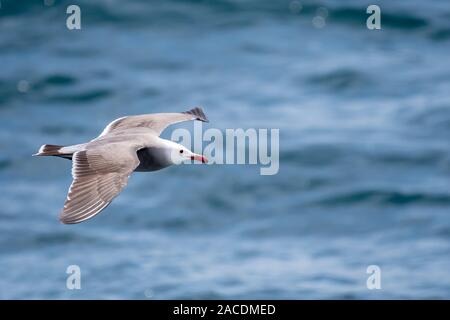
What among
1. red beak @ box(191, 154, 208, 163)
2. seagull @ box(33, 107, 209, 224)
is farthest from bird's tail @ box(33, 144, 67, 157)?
red beak @ box(191, 154, 208, 163)

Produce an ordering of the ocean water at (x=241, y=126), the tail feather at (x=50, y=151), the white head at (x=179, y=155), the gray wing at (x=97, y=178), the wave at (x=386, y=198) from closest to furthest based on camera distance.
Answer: the gray wing at (x=97, y=178) → the tail feather at (x=50, y=151) → the white head at (x=179, y=155) → the ocean water at (x=241, y=126) → the wave at (x=386, y=198)

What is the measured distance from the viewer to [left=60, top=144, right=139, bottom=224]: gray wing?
10.4 metres

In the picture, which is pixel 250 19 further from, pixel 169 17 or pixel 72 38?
pixel 72 38

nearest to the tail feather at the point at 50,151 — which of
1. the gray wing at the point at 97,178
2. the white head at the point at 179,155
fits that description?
the gray wing at the point at 97,178

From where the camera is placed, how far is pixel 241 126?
25.3 metres

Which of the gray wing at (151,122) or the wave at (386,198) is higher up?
the wave at (386,198)

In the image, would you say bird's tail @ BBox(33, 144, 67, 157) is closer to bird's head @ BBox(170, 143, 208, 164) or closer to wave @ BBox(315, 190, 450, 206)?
bird's head @ BBox(170, 143, 208, 164)

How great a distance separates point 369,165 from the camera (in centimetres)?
2467

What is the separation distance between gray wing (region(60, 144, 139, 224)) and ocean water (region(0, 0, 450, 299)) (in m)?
8.39

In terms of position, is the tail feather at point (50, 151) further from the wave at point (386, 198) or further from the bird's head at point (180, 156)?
the wave at point (386, 198)

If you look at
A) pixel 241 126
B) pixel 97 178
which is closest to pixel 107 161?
pixel 97 178

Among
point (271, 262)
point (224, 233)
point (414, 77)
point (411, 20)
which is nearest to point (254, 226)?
point (224, 233)

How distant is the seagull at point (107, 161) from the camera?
10.5 meters

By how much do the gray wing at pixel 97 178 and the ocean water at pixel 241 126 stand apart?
8.39 m
